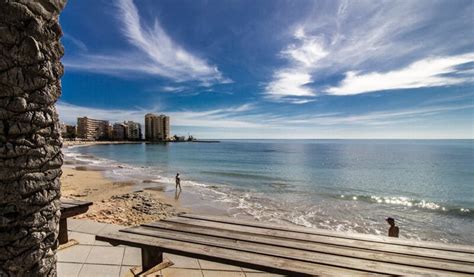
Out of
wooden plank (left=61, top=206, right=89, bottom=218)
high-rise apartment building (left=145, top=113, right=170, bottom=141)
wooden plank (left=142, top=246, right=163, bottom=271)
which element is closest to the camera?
wooden plank (left=142, top=246, right=163, bottom=271)

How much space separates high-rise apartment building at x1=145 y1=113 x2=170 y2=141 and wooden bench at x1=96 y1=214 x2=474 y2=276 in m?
152

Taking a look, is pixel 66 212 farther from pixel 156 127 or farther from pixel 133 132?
pixel 133 132

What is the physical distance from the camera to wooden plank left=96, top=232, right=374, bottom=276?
212 centimetres

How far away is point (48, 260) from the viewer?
1835 mm

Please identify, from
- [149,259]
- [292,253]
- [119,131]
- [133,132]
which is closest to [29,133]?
[149,259]

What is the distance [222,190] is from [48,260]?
17063 millimetres

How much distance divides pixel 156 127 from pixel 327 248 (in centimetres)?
15550

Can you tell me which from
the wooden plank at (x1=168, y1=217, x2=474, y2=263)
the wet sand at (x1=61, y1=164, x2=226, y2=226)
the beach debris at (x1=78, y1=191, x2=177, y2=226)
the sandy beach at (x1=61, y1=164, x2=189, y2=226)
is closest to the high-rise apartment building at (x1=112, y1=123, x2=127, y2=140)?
the wet sand at (x1=61, y1=164, x2=226, y2=226)

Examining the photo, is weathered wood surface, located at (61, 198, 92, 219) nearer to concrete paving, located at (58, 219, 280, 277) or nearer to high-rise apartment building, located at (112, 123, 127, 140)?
concrete paving, located at (58, 219, 280, 277)

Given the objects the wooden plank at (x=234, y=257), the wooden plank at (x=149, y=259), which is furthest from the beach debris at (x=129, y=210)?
the wooden plank at (x=234, y=257)

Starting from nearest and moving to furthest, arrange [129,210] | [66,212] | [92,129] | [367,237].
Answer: [367,237], [66,212], [129,210], [92,129]

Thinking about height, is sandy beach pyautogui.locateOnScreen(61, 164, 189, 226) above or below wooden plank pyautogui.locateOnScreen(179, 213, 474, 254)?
below

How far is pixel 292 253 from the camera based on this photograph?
2.41 m

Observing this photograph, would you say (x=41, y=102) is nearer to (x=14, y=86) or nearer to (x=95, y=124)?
(x=14, y=86)
